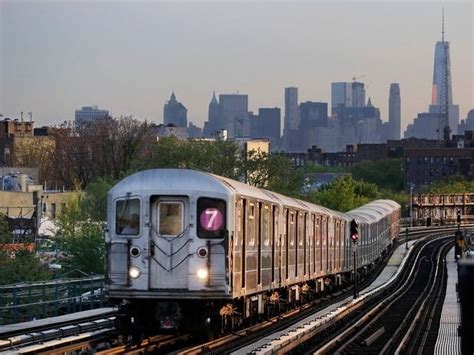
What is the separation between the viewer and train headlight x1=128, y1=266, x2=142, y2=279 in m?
25.3

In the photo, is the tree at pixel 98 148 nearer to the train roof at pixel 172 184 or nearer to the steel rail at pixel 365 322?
the steel rail at pixel 365 322

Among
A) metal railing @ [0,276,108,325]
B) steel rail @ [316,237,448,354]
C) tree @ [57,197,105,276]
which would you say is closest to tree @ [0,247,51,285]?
tree @ [57,197,105,276]

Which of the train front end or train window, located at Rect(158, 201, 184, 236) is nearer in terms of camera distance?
the train front end

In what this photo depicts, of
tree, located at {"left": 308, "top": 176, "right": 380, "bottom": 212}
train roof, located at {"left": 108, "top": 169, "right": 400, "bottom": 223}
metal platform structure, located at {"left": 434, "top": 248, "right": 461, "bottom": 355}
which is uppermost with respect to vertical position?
tree, located at {"left": 308, "top": 176, "right": 380, "bottom": 212}

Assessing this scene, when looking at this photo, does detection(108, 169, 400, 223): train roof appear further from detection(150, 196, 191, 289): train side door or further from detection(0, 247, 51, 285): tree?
detection(0, 247, 51, 285): tree

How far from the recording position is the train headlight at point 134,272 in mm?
25328

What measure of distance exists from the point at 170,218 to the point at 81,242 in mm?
43174

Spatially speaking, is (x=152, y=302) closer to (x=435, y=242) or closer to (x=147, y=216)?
(x=147, y=216)

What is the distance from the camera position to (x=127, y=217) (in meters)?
25.5

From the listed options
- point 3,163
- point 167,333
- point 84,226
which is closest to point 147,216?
point 167,333

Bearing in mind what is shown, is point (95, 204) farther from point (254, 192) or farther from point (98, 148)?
point (254, 192)

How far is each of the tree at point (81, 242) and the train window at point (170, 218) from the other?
37.2 meters

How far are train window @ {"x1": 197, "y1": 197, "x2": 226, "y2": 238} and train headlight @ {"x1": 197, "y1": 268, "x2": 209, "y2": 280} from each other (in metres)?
0.61

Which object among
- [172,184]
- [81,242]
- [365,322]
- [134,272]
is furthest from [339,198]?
[134,272]
